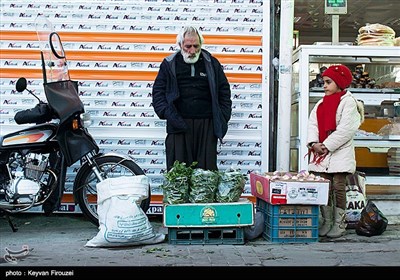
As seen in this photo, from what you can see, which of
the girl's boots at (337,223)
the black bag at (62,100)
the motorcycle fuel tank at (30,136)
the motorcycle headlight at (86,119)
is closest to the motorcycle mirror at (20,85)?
the black bag at (62,100)

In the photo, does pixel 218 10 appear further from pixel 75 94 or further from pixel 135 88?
pixel 75 94

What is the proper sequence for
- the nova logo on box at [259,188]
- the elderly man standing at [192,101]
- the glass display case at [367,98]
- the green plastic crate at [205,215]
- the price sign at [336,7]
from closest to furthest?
the green plastic crate at [205,215], the nova logo on box at [259,188], the elderly man standing at [192,101], the glass display case at [367,98], the price sign at [336,7]

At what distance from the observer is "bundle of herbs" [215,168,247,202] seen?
605 cm

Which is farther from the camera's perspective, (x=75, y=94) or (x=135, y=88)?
(x=135, y=88)

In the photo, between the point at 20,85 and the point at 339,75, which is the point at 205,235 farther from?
the point at 20,85

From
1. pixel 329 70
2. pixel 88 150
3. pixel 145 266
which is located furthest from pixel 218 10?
pixel 145 266

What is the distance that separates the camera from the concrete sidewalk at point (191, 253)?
210 inches

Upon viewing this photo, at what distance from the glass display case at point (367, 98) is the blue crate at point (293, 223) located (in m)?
1.13

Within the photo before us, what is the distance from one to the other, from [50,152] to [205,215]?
1783 mm

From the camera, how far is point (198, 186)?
6000 mm

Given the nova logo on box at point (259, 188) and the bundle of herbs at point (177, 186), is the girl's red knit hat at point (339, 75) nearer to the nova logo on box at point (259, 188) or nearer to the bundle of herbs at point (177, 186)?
the nova logo on box at point (259, 188)

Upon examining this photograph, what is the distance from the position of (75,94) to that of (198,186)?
5.34 ft

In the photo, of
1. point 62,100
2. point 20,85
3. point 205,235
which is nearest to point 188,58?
point 62,100

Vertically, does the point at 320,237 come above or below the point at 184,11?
below
